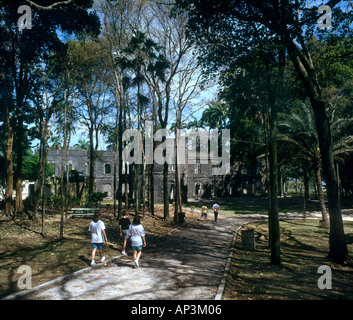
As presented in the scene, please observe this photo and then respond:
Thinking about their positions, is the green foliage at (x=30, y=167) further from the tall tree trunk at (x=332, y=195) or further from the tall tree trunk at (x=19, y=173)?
the tall tree trunk at (x=332, y=195)

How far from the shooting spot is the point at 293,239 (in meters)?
16.2

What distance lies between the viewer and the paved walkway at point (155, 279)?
21.7 ft

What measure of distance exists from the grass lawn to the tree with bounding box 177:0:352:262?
152 centimetres

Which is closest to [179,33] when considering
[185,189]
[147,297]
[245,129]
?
[147,297]

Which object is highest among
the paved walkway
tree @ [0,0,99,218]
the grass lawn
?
tree @ [0,0,99,218]

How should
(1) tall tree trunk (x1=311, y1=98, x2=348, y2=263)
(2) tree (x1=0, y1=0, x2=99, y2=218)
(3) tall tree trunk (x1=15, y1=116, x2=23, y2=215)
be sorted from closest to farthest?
(1) tall tree trunk (x1=311, y1=98, x2=348, y2=263) → (2) tree (x1=0, y1=0, x2=99, y2=218) → (3) tall tree trunk (x1=15, y1=116, x2=23, y2=215)

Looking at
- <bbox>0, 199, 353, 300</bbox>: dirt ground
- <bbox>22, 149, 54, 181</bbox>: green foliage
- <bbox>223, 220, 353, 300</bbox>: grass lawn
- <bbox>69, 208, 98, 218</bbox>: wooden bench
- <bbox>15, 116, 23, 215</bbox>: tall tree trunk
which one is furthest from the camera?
<bbox>22, 149, 54, 181</bbox>: green foliage

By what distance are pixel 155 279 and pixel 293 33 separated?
1029cm

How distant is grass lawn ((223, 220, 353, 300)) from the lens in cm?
735

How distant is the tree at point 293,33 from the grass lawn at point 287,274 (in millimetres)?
1516

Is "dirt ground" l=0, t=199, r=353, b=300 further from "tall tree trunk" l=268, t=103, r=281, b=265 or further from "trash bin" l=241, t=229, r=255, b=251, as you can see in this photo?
"tall tree trunk" l=268, t=103, r=281, b=265

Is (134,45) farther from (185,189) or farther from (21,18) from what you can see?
(185,189)

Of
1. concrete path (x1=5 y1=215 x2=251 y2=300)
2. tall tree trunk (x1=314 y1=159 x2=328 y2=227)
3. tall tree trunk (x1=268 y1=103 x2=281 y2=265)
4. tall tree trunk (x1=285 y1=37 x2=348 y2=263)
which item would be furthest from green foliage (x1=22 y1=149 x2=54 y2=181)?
tall tree trunk (x1=285 y1=37 x2=348 y2=263)

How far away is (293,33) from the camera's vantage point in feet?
35.7
